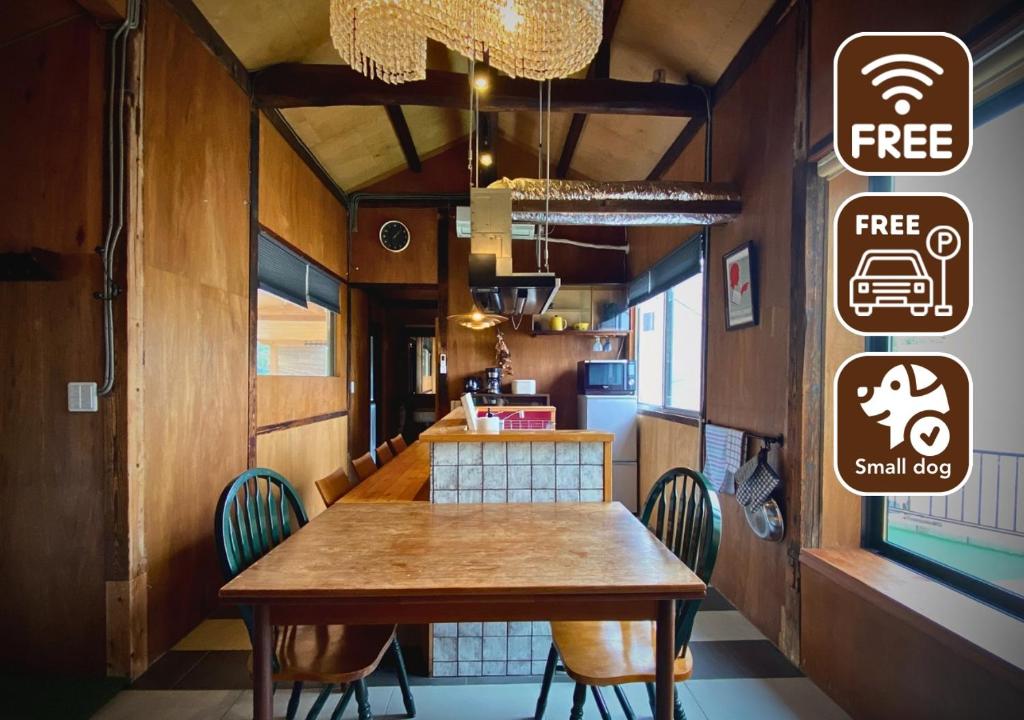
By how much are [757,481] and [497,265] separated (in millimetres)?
1665

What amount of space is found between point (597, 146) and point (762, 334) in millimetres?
2876

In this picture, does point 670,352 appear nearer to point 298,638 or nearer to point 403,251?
point 403,251

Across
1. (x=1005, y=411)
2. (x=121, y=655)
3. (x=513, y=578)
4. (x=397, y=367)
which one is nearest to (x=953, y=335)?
(x=1005, y=411)

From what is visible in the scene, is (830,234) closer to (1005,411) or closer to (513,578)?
(1005,411)

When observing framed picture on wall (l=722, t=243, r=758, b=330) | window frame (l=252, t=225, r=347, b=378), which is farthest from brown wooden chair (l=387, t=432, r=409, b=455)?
framed picture on wall (l=722, t=243, r=758, b=330)

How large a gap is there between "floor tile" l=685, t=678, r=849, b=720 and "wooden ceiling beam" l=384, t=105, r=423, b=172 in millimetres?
4160

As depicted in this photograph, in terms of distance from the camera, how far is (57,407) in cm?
199

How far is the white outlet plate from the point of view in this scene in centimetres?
198

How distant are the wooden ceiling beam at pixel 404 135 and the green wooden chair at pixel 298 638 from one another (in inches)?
129

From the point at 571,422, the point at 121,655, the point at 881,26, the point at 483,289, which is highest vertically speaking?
the point at 881,26

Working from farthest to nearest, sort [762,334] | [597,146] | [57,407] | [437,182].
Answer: [437,182] → [597,146] → [762,334] → [57,407]

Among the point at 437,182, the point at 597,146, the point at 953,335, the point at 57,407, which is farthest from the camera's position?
the point at 437,182

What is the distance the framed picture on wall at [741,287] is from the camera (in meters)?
2.50

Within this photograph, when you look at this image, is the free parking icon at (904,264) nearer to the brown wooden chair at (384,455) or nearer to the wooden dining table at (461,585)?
the wooden dining table at (461,585)
